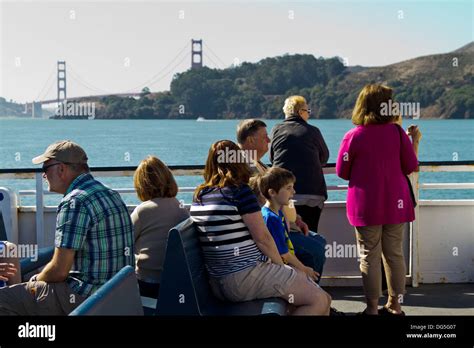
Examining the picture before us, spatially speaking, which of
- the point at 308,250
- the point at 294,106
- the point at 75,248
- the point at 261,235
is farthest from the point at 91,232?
the point at 294,106

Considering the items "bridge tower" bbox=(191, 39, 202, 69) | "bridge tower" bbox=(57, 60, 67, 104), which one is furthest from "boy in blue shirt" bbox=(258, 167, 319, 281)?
"bridge tower" bbox=(191, 39, 202, 69)

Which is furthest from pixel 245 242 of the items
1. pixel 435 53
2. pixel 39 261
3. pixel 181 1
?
pixel 181 1

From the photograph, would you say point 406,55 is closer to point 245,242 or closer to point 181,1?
point 181,1

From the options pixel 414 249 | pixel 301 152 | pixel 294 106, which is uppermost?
pixel 294 106

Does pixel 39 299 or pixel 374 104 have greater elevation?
pixel 374 104

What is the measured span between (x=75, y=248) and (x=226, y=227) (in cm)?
79

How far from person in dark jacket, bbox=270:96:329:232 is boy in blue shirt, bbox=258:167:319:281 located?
1.00m

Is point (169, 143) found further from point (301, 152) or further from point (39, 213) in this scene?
point (301, 152)

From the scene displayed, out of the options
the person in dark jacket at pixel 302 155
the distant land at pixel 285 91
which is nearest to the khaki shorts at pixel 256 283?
the person in dark jacket at pixel 302 155

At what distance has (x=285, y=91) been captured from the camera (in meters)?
59.6

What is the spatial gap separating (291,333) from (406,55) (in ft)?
281

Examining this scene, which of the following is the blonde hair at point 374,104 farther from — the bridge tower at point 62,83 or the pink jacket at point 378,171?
the bridge tower at point 62,83

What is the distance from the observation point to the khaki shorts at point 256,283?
411 centimetres

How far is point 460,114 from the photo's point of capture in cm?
7600
